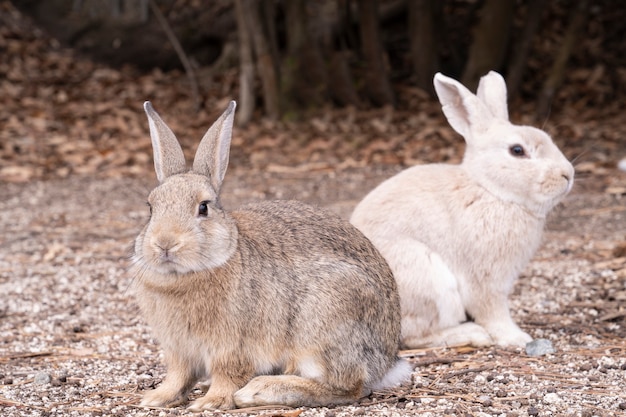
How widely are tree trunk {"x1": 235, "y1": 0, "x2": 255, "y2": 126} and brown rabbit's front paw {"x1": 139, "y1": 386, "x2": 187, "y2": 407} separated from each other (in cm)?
770

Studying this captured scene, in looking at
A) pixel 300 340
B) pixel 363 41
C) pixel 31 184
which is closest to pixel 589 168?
pixel 363 41

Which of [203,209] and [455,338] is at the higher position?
[203,209]

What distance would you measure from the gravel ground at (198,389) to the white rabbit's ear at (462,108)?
3.87ft

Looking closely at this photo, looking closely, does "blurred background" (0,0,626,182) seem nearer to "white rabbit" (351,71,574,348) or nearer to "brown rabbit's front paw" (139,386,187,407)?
"white rabbit" (351,71,574,348)

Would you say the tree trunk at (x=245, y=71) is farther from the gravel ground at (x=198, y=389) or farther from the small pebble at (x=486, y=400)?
the small pebble at (x=486, y=400)

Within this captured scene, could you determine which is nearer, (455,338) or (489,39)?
(455,338)

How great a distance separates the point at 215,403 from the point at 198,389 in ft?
1.77

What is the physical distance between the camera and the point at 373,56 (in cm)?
1191

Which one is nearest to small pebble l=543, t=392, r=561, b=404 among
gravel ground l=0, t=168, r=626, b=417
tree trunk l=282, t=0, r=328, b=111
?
gravel ground l=0, t=168, r=626, b=417

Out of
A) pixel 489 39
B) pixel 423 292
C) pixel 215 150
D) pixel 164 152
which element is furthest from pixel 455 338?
pixel 489 39

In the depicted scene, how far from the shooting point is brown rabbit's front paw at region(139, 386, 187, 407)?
3.87 m

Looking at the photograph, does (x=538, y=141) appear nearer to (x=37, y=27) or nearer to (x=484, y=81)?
(x=484, y=81)

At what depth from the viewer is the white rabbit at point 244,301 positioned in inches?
145

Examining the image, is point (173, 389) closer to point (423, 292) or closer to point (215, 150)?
point (215, 150)
